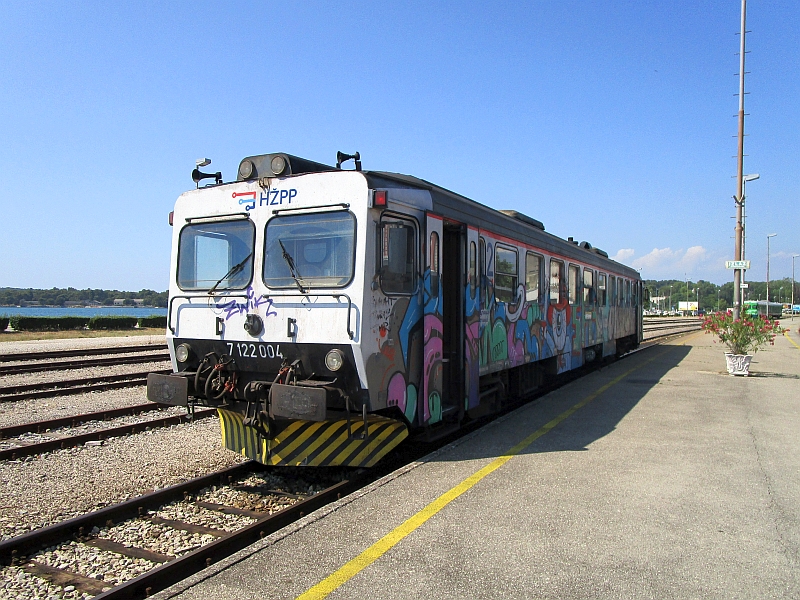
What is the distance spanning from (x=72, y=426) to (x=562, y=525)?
737cm

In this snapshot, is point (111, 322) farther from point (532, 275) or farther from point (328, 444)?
point (328, 444)

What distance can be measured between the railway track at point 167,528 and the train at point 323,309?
15.0 inches

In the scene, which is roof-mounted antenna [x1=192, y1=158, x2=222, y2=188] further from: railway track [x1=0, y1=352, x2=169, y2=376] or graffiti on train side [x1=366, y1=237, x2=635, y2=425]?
railway track [x1=0, y1=352, x2=169, y2=376]

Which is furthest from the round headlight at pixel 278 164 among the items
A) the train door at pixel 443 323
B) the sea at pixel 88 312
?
the sea at pixel 88 312

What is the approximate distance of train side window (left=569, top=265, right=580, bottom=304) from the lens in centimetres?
1216

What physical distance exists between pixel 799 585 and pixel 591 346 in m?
10.7

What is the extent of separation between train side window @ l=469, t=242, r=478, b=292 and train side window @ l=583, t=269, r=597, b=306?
21.0 feet

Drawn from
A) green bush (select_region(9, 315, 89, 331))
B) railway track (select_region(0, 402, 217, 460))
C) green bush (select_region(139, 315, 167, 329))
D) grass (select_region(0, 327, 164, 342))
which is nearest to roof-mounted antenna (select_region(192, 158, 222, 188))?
railway track (select_region(0, 402, 217, 460))

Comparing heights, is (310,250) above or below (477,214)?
below

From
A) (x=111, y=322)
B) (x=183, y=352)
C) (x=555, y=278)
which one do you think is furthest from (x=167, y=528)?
(x=111, y=322)

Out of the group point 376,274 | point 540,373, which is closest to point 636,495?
point 376,274

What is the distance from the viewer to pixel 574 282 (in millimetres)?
12453

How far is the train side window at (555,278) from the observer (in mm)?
10898

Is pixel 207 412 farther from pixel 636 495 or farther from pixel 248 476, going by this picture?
pixel 636 495
